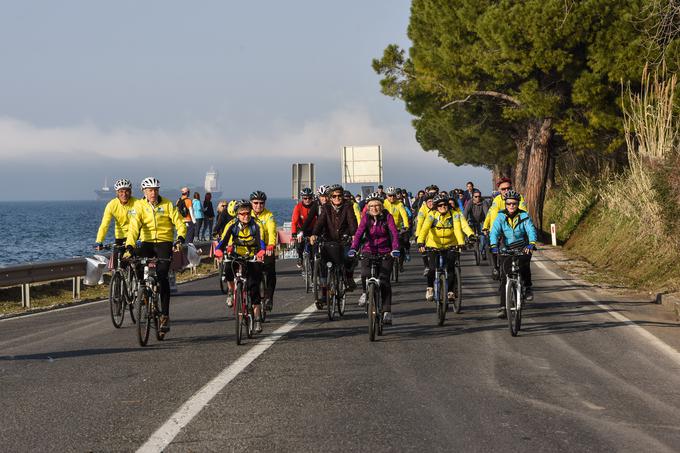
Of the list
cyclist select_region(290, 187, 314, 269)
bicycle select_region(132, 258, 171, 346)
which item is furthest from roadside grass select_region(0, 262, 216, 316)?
bicycle select_region(132, 258, 171, 346)

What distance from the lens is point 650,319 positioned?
13586 mm

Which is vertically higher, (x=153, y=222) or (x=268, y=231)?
(x=153, y=222)

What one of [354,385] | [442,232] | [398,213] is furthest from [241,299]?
[398,213]

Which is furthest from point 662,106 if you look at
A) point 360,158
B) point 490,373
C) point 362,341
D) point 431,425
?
point 360,158

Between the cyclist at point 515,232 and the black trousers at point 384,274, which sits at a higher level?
the cyclist at point 515,232

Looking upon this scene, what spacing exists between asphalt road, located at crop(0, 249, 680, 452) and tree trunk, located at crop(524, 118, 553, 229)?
66.3 ft

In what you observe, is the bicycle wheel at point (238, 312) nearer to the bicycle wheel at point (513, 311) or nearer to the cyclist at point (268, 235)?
the cyclist at point (268, 235)

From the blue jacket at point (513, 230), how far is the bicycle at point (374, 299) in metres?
1.64

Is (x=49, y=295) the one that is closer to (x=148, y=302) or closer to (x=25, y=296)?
(x=25, y=296)

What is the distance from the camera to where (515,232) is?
1280 cm

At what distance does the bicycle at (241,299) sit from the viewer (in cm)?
1107

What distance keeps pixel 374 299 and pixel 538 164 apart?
24087 mm

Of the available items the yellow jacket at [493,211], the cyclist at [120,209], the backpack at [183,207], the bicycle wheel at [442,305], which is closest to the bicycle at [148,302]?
the cyclist at [120,209]

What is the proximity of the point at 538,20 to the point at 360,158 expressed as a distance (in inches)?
721
